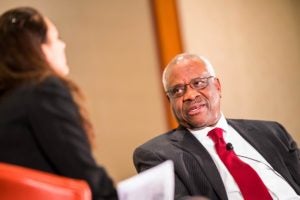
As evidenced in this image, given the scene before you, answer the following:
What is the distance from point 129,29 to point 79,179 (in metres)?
1.73

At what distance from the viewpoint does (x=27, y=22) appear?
113 cm

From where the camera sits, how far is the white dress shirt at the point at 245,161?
5.74 feet

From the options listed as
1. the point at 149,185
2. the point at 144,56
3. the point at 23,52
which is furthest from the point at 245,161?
the point at 23,52

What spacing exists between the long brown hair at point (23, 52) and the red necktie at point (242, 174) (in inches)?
33.6

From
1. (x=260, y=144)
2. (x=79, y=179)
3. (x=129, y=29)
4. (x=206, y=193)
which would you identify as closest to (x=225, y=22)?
(x=129, y=29)

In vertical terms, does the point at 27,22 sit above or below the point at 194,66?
above

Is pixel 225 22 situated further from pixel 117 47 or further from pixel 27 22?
pixel 27 22

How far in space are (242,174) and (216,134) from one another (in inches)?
9.0

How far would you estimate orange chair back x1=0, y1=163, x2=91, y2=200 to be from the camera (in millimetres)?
850

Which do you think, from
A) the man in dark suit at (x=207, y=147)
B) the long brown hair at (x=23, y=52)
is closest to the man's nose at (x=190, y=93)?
the man in dark suit at (x=207, y=147)

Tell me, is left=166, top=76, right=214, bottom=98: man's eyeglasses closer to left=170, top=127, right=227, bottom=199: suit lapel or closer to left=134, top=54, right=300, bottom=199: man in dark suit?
left=134, top=54, right=300, bottom=199: man in dark suit

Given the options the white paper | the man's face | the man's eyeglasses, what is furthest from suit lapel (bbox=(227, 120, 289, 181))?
the white paper

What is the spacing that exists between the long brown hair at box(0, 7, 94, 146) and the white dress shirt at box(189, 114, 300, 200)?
84cm

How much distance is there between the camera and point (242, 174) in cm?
176
